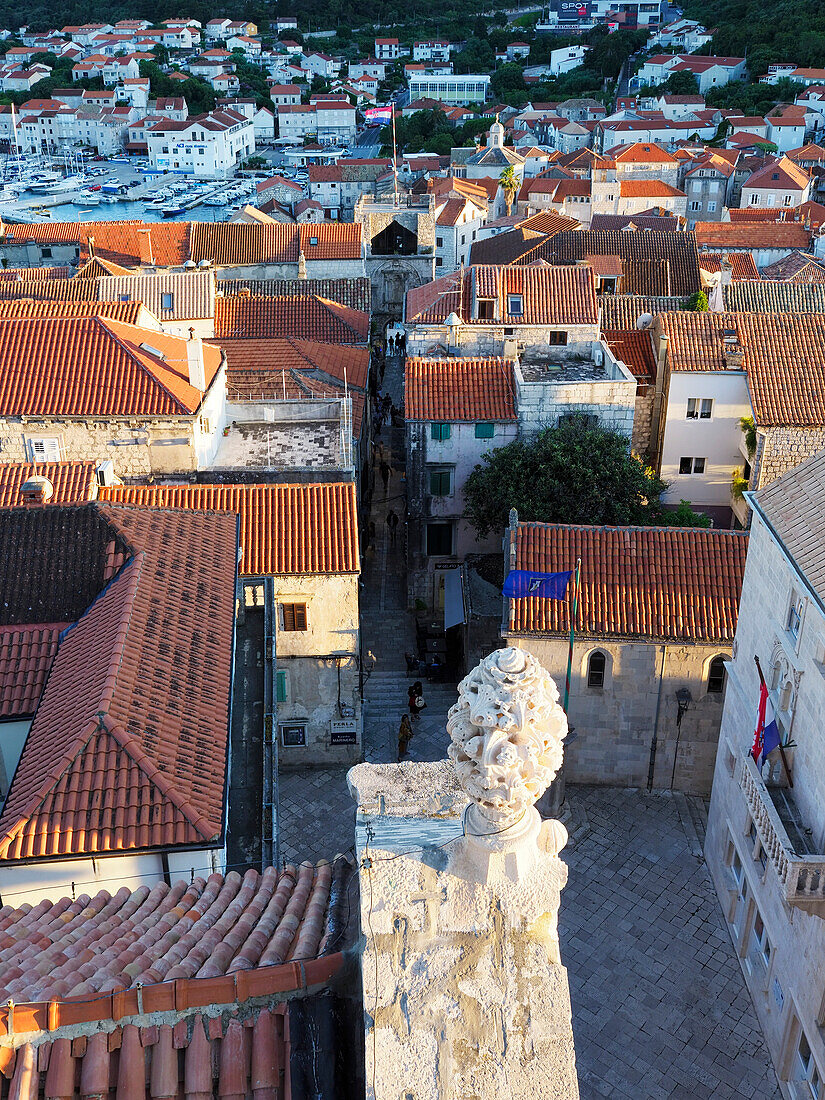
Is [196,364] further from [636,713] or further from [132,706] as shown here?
[132,706]

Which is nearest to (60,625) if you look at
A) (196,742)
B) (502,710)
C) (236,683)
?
(236,683)

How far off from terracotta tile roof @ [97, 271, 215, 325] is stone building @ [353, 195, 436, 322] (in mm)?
28674

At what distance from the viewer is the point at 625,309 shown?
155ft

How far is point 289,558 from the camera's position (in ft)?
84.4

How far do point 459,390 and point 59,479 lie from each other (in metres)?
14.0

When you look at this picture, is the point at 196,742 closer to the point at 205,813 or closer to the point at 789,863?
the point at 205,813

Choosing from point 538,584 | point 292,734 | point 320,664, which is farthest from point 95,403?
point 538,584

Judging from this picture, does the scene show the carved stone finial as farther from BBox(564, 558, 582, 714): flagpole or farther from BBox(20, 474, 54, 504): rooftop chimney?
BBox(20, 474, 54, 504): rooftop chimney

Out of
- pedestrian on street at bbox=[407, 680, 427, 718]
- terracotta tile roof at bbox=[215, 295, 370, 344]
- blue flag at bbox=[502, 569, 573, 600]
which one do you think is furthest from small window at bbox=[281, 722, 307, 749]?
terracotta tile roof at bbox=[215, 295, 370, 344]

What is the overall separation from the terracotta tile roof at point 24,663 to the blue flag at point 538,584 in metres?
9.89

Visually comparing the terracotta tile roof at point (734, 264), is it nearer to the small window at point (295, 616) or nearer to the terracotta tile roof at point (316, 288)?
the terracotta tile roof at point (316, 288)

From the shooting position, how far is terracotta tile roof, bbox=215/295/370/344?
47925 millimetres

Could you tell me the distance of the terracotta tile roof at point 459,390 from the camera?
1328 inches

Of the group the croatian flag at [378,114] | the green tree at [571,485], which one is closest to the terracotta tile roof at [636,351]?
the green tree at [571,485]
